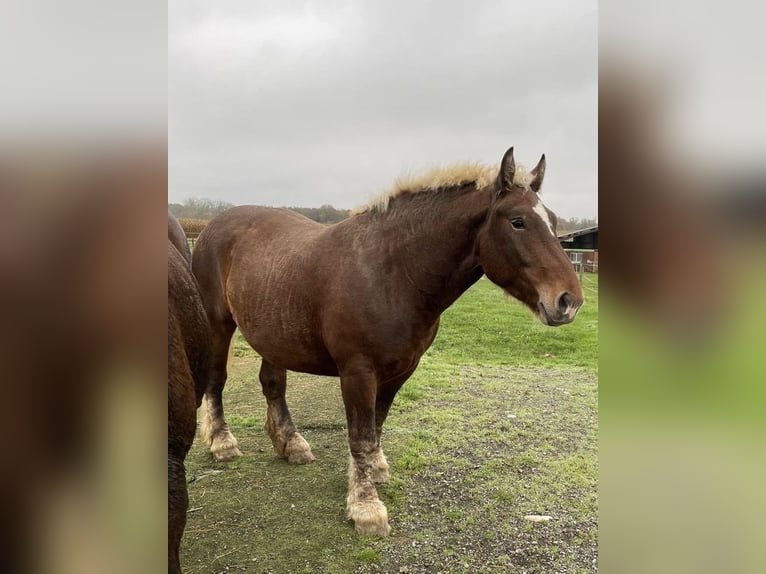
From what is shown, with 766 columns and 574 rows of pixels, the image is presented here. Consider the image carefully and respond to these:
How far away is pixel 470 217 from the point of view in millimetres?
2775

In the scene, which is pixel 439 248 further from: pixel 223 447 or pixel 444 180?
pixel 223 447

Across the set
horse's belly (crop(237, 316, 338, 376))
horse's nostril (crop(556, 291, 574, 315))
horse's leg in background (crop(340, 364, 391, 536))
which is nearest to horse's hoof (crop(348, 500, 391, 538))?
horse's leg in background (crop(340, 364, 391, 536))

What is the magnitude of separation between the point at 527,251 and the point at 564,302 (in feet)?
1.09

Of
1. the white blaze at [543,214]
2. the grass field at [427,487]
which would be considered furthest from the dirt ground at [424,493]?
the white blaze at [543,214]

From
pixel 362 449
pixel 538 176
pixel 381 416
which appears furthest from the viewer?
pixel 381 416

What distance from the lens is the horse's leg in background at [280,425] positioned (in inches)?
152

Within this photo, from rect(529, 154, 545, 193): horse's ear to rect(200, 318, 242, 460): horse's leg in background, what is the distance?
2.69 meters

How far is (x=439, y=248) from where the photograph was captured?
113 inches

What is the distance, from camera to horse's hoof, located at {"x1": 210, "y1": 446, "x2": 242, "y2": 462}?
3893 mm
